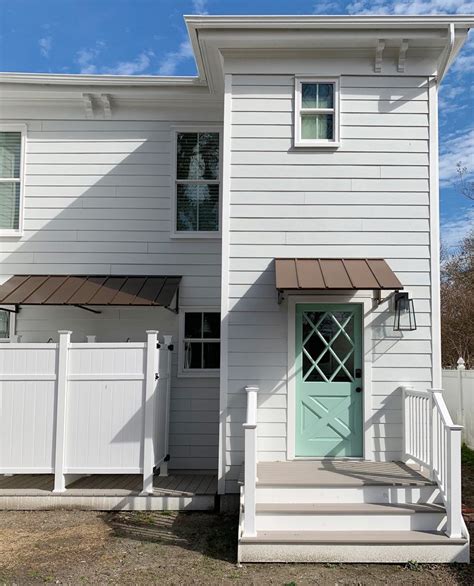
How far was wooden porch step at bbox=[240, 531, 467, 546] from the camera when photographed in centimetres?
446

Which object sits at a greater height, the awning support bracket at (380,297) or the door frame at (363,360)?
the awning support bracket at (380,297)

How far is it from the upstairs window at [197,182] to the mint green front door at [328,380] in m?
2.18

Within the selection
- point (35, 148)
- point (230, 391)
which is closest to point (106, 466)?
point (230, 391)

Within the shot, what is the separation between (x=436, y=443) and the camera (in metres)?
5.12

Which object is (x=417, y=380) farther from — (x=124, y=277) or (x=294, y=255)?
(x=124, y=277)

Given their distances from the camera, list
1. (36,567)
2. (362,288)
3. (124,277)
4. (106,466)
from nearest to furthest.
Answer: (36,567) < (362,288) < (106,466) < (124,277)

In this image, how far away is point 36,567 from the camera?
14.3 feet

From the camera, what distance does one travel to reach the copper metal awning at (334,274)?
17.4 feet

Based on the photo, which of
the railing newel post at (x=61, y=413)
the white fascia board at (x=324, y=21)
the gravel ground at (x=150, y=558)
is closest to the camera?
the gravel ground at (x=150, y=558)

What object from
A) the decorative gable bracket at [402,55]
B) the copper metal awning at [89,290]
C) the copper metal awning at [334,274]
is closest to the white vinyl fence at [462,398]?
the copper metal awning at [334,274]

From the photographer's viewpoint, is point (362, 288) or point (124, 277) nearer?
point (362, 288)

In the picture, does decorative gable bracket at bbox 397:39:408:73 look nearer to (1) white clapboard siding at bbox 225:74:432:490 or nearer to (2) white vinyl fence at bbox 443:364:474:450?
(1) white clapboard siding at bbox 225:74:432:490

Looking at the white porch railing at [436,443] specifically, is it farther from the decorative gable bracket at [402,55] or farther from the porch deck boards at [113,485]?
the decorative gable bracket at [402,55]

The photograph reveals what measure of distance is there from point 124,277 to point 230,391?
2361 mm
